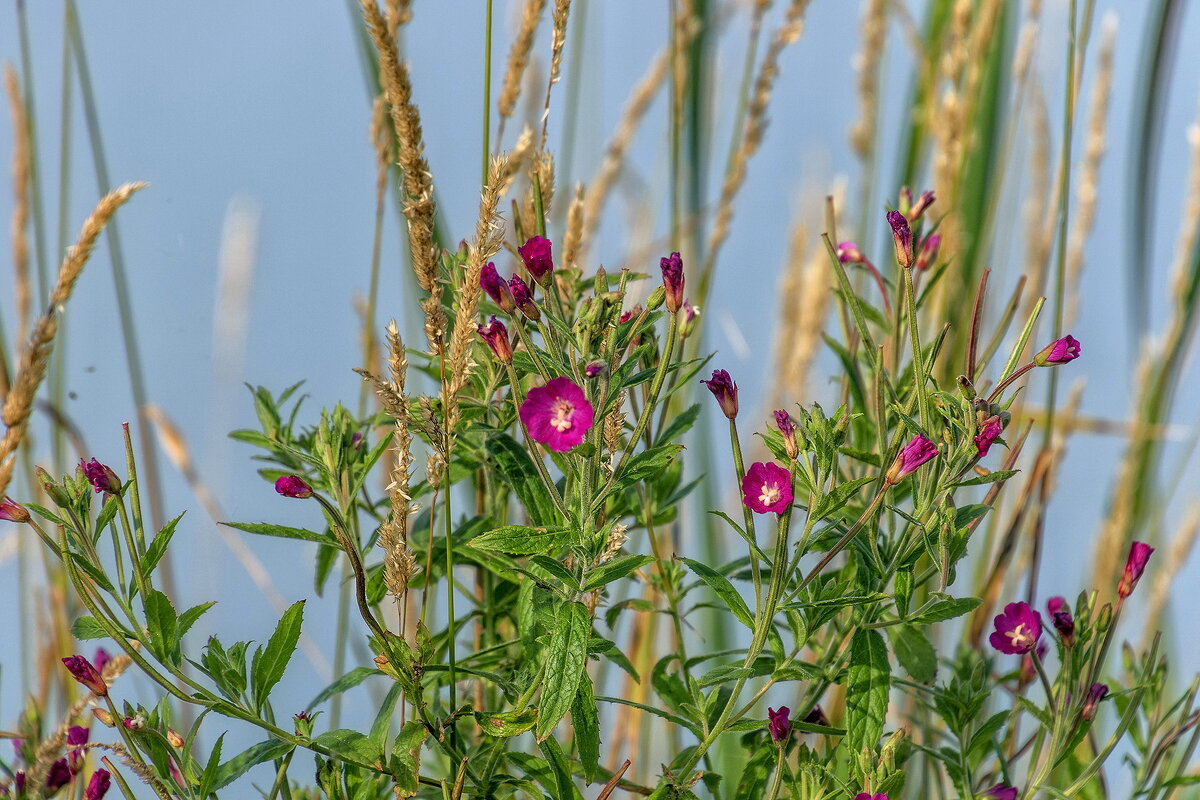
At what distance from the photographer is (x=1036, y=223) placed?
128cm

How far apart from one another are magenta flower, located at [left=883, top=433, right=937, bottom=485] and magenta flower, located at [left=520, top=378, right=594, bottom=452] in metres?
0.15

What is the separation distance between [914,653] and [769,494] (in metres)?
0.16

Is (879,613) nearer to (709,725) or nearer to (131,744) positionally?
(709,725)

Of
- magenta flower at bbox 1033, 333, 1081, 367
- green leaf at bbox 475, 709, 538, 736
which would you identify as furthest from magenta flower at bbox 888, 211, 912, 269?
green leaf at bbox 475, 709, 538, 736

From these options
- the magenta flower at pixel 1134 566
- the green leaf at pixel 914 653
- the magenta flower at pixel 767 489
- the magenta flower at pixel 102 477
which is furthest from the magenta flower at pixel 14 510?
the magenta flower at pixel 1134 566

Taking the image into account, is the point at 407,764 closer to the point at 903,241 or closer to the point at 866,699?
the point at 866,699

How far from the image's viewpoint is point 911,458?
19.7 inches

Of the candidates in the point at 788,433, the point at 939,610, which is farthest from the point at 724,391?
the point at 939,610

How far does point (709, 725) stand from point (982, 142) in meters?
0.84

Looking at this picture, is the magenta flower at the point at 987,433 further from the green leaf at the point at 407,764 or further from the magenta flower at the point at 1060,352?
the green leaf at the point at 407,764

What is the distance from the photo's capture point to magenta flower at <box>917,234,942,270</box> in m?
0.67

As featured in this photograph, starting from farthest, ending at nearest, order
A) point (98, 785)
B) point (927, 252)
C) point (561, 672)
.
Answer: point (927, 252)
point (98, 785)
point (561, 672)

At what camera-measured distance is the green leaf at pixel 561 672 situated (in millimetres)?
471

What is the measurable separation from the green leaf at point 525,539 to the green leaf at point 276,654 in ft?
0.34
